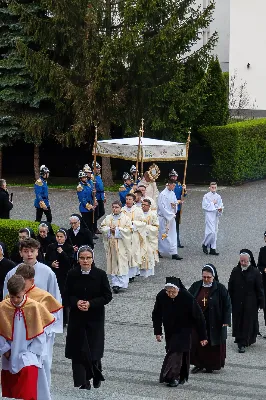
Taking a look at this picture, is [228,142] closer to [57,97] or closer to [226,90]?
[226,90]

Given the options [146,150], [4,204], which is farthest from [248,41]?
[4,204]

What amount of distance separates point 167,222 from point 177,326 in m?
9.33

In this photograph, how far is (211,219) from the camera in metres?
22.4

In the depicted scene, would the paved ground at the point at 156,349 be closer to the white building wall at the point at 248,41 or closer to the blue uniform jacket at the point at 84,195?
the blue uniform jacket at the point at 84,195

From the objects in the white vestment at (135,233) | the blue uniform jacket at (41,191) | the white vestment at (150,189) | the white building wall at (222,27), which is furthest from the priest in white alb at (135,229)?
the white building wall at (222,27)

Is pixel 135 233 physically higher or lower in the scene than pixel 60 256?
lower

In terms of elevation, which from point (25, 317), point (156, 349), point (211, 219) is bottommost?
point (156, 349)

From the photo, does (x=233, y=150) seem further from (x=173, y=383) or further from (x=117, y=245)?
(x=173, y=383)

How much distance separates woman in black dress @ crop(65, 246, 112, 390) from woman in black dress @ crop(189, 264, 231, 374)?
1.91 meters

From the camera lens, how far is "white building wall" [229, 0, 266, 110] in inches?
1738

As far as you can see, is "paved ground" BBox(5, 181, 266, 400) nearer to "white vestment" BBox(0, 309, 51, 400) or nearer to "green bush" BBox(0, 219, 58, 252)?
"white vestment" BBox(0, 309, 51, 400)

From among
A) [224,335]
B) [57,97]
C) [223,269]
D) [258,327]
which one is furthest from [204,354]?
[57,97]

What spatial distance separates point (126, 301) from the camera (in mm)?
17656

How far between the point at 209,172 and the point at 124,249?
1651 centimetres
